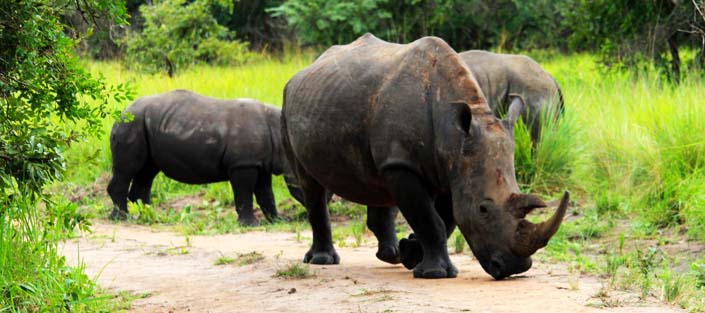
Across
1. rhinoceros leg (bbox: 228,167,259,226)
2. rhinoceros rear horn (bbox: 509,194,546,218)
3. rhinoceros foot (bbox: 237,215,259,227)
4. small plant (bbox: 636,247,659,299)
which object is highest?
rhinoceros rear horn (bbox: 509,194,546,218)

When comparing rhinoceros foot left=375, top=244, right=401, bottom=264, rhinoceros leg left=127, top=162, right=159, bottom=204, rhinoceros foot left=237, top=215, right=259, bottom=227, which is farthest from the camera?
rhinoceros leg left=127, top=162, right=159, bottom=204

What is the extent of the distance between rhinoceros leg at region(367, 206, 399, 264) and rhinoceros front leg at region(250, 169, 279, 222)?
4.18 meters

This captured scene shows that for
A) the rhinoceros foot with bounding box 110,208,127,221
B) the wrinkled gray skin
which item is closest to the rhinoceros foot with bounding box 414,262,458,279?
the wrinkled gray skin

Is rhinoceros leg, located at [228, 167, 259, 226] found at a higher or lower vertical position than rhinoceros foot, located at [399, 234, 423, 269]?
lower

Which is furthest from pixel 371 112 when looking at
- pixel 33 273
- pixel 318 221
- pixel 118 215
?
pixel 118 215

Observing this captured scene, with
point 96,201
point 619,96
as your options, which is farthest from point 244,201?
point 619,96

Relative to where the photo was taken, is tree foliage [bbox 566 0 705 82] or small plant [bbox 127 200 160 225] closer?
small plant [bbox 127 200 160 225]

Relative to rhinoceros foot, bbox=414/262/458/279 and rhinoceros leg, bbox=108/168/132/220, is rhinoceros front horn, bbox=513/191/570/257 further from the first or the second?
rhinoceros leg, bbox=108/168/132/220

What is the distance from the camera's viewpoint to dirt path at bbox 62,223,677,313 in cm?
576

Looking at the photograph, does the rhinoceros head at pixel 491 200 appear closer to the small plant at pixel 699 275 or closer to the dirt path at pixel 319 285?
the dirt path at pixel 319 285

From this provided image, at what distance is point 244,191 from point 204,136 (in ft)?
2.56

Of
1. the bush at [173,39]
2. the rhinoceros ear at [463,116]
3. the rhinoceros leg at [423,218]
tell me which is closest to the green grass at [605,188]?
the rhinoceros leg at [423,218]

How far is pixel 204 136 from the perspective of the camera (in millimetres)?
12133

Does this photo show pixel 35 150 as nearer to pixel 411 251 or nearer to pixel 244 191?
pixel 411 251
